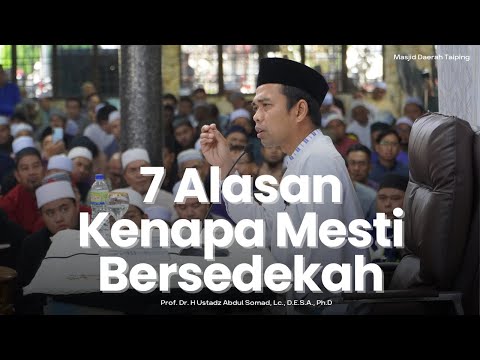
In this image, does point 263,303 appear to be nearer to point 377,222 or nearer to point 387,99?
point 377,222

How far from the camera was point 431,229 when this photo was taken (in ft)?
7.50

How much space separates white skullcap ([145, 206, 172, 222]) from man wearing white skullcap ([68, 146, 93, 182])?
72cm

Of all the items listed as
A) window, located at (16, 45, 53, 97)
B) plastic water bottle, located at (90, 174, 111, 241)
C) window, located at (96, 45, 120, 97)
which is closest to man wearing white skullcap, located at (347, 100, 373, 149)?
window, located at (16, 45, 53, 97)

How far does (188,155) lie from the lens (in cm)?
418

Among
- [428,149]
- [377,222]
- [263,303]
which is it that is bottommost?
[263,303]

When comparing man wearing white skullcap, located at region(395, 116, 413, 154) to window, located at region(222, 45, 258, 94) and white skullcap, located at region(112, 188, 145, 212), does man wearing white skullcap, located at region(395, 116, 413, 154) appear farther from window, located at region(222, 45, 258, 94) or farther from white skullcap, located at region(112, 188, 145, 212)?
window, located at region(222, 45, 258, 94)

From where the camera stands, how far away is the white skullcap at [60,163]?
14.0 feet

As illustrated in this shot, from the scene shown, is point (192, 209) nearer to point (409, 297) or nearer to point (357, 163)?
point (357, 163)

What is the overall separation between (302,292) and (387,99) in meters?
3.13

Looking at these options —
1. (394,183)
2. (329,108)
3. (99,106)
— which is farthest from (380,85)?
(394,183)

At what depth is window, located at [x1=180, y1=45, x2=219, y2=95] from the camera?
25.3ft

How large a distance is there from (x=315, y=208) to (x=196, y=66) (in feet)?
17.3

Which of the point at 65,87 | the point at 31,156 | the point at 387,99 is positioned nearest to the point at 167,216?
the point at 31,156

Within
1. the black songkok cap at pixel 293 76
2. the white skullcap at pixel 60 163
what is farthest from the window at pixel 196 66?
the black songkok cap at pixel 293 76
